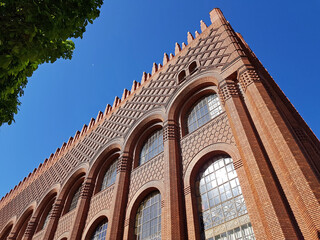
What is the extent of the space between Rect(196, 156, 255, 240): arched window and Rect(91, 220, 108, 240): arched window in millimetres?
4938

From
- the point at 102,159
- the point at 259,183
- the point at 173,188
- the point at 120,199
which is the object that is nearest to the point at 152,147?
the point at 120,199

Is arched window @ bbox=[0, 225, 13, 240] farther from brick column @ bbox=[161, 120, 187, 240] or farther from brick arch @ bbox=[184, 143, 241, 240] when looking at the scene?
brick arch @ bbox=[184, 143, 241, 240]

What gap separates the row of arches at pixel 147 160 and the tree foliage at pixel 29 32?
17.9ft

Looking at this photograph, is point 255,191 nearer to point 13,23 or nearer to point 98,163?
point 13,23

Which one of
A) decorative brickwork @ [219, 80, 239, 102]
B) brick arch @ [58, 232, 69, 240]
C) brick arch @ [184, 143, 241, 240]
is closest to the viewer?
brick arch @ [184, 143, 241, 240]

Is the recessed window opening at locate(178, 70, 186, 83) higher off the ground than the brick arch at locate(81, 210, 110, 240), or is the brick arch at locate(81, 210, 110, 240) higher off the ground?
the recessed window opening at locate(178, 70, 186, 83)

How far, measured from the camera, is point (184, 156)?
8.48 meters

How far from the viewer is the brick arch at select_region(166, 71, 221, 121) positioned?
948 cm

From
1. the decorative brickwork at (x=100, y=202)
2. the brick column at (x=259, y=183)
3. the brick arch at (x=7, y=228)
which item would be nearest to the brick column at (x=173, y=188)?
the brick column at (x=259, y=183)

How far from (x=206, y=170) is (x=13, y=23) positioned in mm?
6300

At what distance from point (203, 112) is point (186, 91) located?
1.28m

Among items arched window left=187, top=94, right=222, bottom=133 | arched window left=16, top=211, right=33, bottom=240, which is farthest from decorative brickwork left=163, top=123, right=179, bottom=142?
arched window left=16, top=211, right=33, bottom=240

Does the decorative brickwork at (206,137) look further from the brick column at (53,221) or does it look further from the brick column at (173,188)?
the brick column at (53,221)

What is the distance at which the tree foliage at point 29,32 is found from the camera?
3.36 meters
